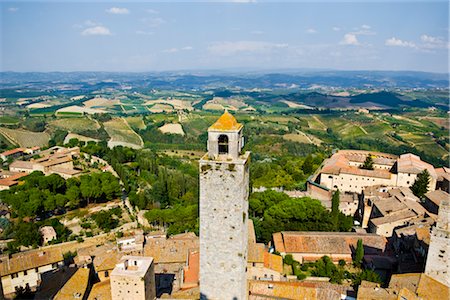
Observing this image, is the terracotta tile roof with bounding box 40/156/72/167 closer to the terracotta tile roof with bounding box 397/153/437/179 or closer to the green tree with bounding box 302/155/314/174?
the green tree with bounding box 302/155/314/174

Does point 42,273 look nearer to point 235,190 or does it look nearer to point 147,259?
point 147,259

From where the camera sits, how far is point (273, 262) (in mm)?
26062

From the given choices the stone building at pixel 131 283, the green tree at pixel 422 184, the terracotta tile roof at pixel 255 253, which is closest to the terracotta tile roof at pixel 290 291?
the terracotta tile roof at pixel 255 253

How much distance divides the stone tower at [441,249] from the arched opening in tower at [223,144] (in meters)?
16.0

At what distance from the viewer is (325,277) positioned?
26656 millimetres

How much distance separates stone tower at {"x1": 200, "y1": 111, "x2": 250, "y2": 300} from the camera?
42.9ft

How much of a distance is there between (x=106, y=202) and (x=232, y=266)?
3619 cm

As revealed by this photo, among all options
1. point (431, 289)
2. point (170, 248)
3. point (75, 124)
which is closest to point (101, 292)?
point (170, 248)

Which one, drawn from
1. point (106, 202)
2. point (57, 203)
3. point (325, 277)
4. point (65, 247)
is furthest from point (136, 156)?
point (325, 277)

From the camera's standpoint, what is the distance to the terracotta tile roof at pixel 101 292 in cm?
2094

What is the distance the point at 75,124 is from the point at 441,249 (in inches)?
4233

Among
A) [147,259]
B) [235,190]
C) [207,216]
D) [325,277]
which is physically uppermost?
[235,190]

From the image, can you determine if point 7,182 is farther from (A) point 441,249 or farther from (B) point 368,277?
(A) point 441,249

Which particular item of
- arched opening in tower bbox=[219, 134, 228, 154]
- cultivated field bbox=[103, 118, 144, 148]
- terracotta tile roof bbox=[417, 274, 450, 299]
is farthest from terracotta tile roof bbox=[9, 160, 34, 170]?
terracotta tile roof bbox=[417, 274, 450, 299]
